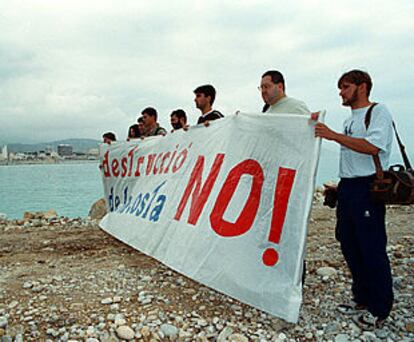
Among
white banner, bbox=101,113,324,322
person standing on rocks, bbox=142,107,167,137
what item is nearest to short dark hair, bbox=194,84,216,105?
white banner, bbox=101,113,324,322

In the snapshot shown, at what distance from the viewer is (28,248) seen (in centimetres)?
564

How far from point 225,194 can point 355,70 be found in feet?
4.83

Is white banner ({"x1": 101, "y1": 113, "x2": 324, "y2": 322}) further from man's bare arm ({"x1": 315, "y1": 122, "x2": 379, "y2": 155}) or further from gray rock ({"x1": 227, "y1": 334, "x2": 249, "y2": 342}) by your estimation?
gray rock ({"x1": 227, "y1": 334, "x2": 249, "y2": 342})

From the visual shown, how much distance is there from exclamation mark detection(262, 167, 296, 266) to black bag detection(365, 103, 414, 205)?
0.60m

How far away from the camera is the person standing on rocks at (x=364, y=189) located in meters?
2.84

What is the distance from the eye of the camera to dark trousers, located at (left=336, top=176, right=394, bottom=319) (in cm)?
291

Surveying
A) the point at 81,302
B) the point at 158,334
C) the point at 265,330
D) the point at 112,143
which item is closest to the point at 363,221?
the point at 265,330

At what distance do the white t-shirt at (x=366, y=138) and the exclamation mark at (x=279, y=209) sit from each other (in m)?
0.40

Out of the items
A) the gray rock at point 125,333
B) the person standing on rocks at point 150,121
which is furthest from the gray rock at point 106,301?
the person standing on rocks at point 150,121

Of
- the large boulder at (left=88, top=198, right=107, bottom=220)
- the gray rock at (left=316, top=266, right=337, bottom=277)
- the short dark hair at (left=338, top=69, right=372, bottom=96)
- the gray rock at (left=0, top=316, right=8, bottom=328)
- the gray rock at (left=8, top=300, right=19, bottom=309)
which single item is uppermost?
the short dark hair at (left=338, top=69, right=372, bottom=96)

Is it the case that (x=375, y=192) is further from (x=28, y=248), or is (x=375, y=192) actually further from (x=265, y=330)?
(x=28, y=248)

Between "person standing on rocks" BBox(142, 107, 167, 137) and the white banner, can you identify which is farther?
"person standing on rocks" BBox(142, 107, 167, 137)

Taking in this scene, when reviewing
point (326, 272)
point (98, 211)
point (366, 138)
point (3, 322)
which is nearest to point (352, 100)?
point (366, 138)

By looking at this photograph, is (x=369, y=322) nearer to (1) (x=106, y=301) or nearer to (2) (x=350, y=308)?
(2) (x=350, y=308)
